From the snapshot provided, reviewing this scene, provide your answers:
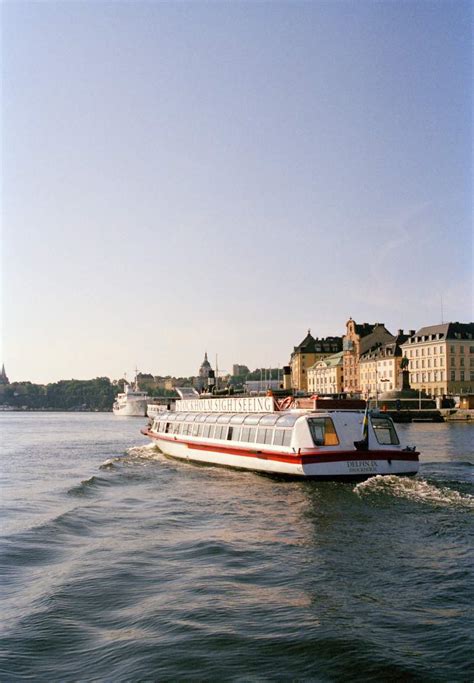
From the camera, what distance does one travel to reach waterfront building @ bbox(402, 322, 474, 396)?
143m

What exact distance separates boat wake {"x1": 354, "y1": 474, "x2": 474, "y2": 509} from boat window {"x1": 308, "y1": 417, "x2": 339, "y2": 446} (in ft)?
8.50

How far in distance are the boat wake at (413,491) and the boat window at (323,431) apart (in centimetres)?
259

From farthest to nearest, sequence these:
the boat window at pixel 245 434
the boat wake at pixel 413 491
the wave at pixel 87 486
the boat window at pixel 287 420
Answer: the boat window at pixel 245 434 < the boat window at pixel 287 420 < the wave at pixel 87 486 < the boat wake at pixel 413 491

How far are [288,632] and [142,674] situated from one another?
9.97ft

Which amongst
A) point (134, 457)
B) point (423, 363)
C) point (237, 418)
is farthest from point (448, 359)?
point (237, 418)

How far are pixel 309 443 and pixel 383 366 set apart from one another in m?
138

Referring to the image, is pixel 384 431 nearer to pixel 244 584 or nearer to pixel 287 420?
pixel 287 420

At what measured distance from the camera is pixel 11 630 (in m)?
14.5

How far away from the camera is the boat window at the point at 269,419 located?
120ft

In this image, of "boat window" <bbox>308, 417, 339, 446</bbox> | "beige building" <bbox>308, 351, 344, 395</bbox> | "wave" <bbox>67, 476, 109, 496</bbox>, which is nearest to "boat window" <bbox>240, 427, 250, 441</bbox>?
"boat window" <bbox>308, 417, 339, 446</bbox>

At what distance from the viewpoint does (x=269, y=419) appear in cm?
3725

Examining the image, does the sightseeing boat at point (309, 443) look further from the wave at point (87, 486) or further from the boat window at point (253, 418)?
the wave at point (87, 486)

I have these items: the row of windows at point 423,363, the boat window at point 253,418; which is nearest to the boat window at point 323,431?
the boat window at point 253,418

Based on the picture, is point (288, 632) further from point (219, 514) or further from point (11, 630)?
point (219, 514)
